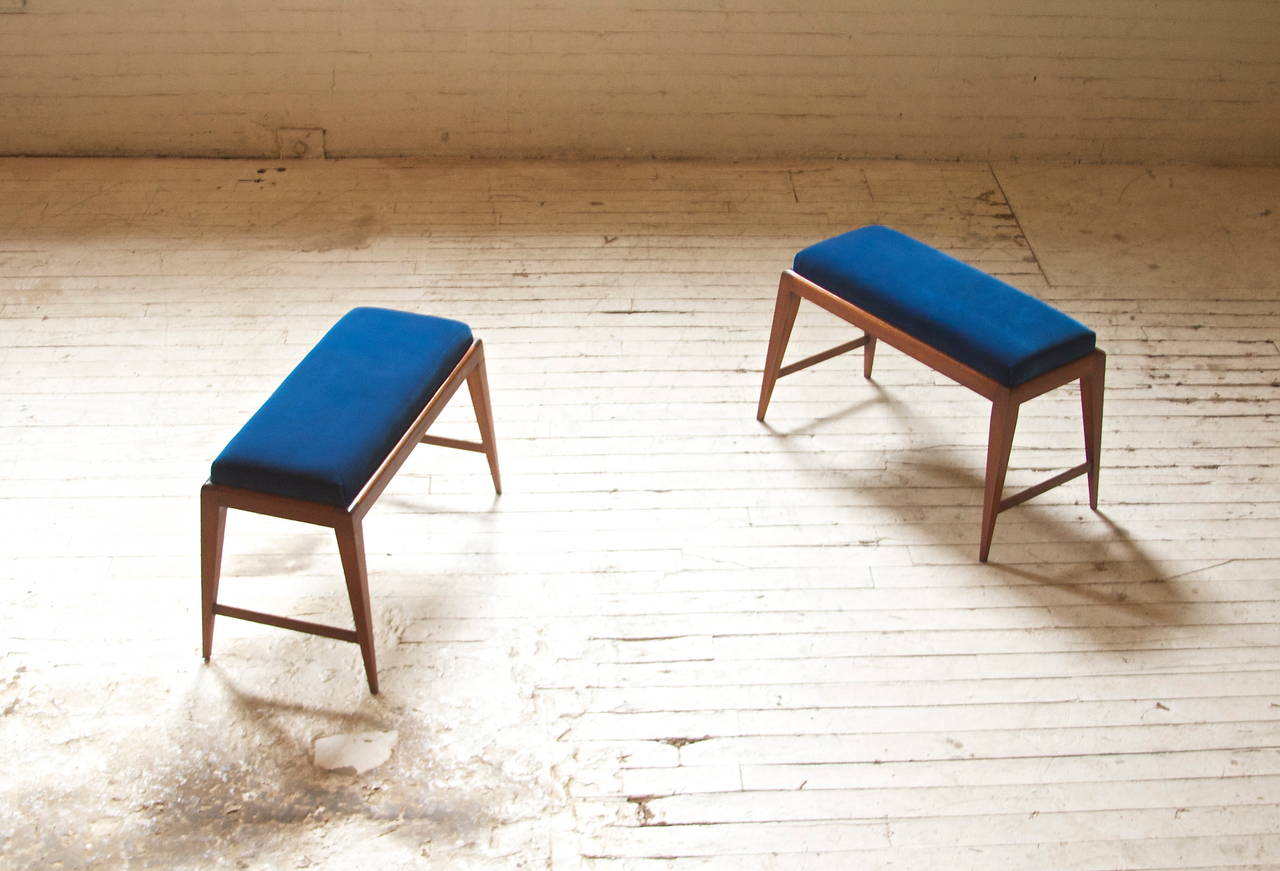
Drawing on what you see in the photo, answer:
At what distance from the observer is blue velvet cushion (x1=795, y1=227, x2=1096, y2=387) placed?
285cm

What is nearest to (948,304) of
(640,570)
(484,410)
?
(640,570)

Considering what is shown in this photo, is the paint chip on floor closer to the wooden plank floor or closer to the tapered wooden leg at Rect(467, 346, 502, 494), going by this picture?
the wooden plank floor

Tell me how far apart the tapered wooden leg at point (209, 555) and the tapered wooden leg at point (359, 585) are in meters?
0.27

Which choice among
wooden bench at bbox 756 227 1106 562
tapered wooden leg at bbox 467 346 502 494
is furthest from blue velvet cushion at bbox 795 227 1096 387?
tapered wooden leg at bbox 467 346 502 494

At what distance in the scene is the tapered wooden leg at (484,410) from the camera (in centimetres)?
302

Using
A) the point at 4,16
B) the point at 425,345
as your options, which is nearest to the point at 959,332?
the point at 425,345

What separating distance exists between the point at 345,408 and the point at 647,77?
267 cm

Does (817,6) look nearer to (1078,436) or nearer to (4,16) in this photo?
(1078,436)

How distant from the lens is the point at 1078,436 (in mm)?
3506

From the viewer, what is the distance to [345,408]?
8.51ft

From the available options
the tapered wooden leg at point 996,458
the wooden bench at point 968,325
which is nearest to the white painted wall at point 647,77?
the wooden bench at point 968,325

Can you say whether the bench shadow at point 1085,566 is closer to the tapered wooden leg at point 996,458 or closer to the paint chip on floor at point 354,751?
the tapered wooden leg at point 996,458

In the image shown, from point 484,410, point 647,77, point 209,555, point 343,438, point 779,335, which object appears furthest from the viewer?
point 647,77

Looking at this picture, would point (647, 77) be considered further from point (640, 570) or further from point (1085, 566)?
point (1085, 566)
